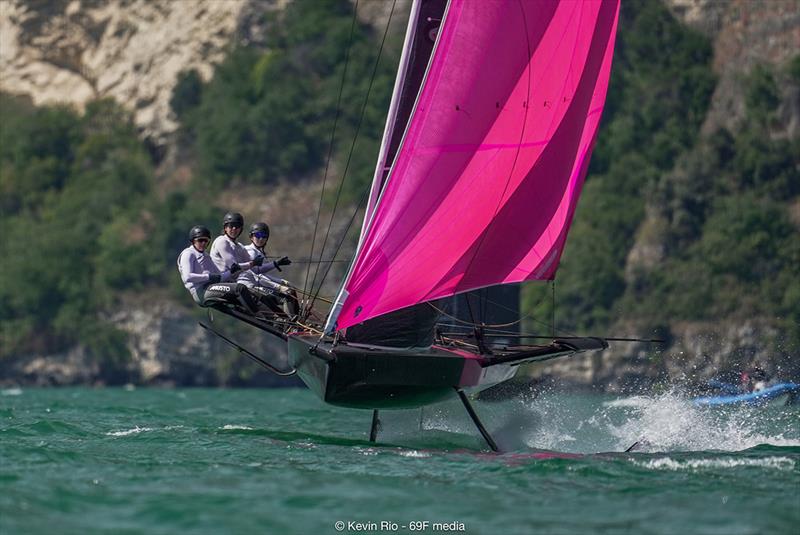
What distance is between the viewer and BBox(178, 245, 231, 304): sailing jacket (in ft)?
A: 78.6

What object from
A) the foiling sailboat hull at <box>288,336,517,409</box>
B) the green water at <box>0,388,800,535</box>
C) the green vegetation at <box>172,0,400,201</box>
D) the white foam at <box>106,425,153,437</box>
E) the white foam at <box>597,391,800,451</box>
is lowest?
the white foam at <box>106,425,153,437</box>

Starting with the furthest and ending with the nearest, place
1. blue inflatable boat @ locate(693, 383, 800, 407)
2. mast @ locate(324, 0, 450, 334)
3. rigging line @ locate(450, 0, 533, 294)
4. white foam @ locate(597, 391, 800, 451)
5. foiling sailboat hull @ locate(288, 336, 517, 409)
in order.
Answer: blue inflatable boat @ locate(693, 383, 800, 407)
white foam @ locate(597, 391, 800, 451)
mast @ locate(324, 0, 450, 334)
rigging line @ locate(450, 0, 533, 294)
foiling sailboat hull @ locate(288, 336, 517, 409)

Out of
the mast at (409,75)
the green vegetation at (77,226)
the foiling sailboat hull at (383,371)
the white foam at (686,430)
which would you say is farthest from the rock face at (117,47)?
the foiling sailboat hull at (383,371)

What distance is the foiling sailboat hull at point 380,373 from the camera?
71.3 ft

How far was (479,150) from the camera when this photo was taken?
21828mm

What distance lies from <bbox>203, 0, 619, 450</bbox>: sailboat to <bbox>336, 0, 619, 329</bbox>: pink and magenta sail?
0.7 inches

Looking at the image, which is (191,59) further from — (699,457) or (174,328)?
(699,457)

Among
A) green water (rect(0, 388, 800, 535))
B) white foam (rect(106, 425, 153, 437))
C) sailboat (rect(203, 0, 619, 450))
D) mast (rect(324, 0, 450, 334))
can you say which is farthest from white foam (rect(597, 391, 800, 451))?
white foam (rect(106, 425, 153, 437))

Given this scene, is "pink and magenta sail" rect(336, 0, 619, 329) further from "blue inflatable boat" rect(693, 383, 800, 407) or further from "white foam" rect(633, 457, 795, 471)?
"blue inflatable boat" rect(693, 383, 800, 407)

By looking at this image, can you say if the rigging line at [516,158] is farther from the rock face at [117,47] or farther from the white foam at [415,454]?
the rock face at [117,47]

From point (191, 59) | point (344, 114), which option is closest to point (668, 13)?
point (344, 114)

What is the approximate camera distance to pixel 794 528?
15461 millimetres

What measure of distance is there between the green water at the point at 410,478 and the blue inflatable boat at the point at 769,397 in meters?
9.65

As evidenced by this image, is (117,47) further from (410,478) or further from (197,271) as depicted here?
(410,478)
